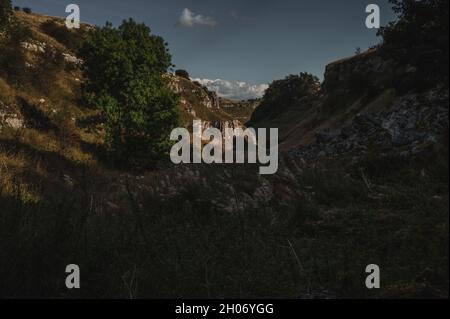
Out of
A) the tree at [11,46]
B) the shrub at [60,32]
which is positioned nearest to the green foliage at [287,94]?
the shrub at [60,32]

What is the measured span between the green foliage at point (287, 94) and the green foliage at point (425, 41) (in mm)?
94945

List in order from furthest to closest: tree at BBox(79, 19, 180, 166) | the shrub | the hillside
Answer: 1. the shrub
2. tree at BBox(79, 19, 180, 166)
3. the hillside

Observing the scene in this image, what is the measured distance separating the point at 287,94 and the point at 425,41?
103726 mm

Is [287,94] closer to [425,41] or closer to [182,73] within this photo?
[182,73]

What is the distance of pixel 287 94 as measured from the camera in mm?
104938

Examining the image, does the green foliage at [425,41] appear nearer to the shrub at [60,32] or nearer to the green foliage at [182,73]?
the shrub at [60,32]

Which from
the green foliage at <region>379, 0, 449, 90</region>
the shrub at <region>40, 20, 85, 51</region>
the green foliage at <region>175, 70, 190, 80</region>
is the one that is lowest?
the green foliage at <region>379, 0, 449, 90</region>

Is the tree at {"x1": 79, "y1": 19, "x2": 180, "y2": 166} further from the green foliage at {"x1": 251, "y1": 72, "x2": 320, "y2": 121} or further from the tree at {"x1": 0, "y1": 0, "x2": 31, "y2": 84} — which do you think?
→ the green foliage at {"x1": 251, "y1": 72, "x2": 320, "y2": 121}

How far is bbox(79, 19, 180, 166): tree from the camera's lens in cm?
1989

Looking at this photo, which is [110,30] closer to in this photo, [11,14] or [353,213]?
[11,14]

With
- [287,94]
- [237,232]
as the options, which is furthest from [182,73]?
[237,232]

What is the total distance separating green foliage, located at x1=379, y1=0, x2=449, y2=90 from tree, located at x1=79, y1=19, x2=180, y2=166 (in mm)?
15987

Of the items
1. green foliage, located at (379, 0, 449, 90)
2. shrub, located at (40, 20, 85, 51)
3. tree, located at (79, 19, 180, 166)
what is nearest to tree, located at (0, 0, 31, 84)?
tree, located at (79, 19, 180, 166)

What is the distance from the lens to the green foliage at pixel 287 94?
10244 centimetres
